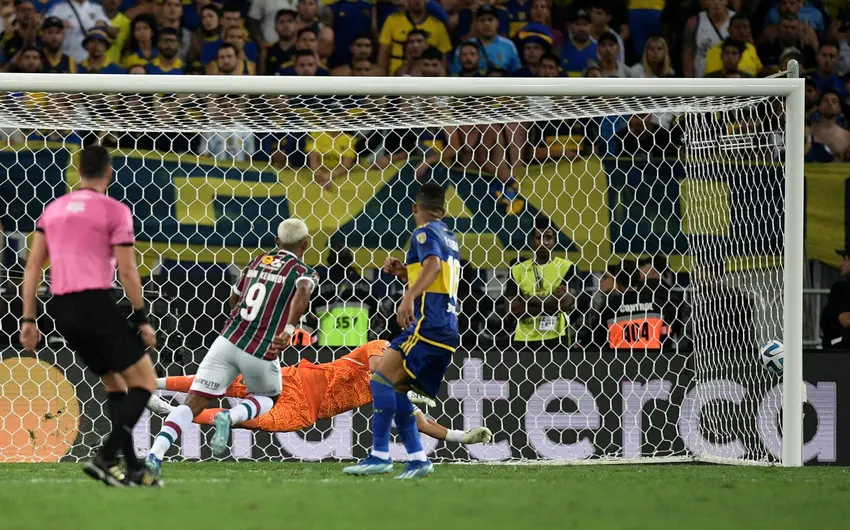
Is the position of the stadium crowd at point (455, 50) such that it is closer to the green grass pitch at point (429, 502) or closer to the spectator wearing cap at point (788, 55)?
the spectator wearing cap at point (788, 55)

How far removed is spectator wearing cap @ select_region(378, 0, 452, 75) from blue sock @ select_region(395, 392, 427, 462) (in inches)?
222

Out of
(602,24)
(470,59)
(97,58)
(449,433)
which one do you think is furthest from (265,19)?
(449,433)

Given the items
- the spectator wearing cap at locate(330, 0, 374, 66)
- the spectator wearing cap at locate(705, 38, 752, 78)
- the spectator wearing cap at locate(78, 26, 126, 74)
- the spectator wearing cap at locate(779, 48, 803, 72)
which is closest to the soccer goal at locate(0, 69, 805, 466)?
the spectator wearing cap at locate(78, 26, 126, 74)

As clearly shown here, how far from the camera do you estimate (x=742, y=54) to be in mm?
12289

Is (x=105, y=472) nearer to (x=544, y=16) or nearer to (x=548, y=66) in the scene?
(x=548, y=66)

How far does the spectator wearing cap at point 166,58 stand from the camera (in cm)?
1140

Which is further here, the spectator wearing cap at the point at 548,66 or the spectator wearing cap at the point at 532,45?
the spectator wearing cap at the point at 532,45

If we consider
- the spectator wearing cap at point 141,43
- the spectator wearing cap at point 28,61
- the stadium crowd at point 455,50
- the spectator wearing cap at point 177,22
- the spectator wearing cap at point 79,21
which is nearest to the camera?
the stadium crowd at point 455,50

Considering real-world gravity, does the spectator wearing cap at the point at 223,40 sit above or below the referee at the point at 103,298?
above

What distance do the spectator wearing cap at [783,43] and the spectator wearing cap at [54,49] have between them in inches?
269

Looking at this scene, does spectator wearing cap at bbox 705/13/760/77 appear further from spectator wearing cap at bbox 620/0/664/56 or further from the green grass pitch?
the green grass pitch

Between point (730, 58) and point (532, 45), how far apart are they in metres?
1.99

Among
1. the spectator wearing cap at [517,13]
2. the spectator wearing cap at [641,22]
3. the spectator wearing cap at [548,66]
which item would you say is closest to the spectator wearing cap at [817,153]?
the spectator wearing cap at [641,22]

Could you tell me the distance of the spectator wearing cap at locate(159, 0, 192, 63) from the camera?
11.8m
